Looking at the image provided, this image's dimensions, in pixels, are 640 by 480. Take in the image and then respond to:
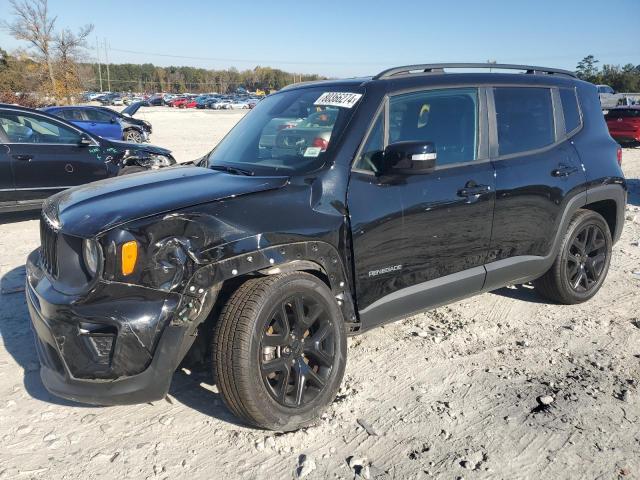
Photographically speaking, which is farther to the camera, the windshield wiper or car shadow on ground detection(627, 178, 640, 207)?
car shadow on ground detection(627, 178, 640, 207)

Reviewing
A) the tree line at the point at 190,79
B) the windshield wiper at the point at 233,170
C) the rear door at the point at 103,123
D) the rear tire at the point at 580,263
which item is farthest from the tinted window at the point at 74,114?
the tree line at the point at 190,79

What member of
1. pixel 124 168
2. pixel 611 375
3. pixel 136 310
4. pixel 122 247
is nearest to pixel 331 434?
pixel 136 310

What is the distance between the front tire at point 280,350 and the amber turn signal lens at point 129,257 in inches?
19.4

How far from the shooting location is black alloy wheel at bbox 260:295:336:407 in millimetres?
2943

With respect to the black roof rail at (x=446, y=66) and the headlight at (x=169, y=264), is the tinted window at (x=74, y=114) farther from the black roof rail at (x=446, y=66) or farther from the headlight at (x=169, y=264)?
the headlight at (x=169, y=264)

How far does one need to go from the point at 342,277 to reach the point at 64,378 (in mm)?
1522

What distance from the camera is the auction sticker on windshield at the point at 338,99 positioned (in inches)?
137

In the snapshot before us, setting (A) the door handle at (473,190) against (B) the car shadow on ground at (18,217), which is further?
(B) the car shadow on ground at (18,217)

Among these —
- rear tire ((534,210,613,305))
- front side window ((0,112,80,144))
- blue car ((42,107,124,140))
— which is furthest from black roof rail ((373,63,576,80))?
blue car ((42,107,124,140))

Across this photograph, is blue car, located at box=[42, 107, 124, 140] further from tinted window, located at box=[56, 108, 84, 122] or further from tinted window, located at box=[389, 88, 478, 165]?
tinted window, located at box=[389, 88, 478, 165]

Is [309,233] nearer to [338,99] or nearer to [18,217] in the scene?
[338,99]

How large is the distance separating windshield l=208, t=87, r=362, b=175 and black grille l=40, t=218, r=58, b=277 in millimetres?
1158

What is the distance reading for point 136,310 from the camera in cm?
263

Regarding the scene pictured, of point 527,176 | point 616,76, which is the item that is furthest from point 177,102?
point 527,176
